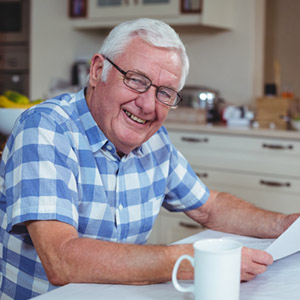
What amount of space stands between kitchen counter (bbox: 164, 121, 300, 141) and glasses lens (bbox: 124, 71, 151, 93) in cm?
191

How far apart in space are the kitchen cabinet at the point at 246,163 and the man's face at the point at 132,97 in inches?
72.9

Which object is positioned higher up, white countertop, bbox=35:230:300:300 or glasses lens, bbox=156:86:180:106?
glasses lens, bbox=156:86:180:106

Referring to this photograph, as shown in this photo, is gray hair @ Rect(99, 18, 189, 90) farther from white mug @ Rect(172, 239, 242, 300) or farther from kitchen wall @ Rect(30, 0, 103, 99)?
kitchen wall @ Rect(30, 0, 103, 99)

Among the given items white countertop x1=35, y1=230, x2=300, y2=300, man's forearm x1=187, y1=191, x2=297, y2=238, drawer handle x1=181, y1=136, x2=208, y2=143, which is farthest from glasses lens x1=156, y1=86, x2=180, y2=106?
drawer handle x1=181, y1=136, x2=208, y2=143

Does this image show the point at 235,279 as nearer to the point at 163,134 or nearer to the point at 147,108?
the point at 147,108

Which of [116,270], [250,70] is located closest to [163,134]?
[116,270]

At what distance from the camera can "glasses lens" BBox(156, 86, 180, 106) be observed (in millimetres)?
1361

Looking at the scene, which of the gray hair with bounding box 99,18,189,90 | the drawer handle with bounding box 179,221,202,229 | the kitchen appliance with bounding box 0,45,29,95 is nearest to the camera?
the gray hair with bounding box 99,18,189,90

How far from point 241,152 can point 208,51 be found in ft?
3.18

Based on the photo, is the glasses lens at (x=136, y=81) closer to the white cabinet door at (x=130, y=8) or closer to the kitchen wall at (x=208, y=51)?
the white cabinet door at (x=130, y=8)

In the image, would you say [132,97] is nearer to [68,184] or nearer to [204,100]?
[68,184]

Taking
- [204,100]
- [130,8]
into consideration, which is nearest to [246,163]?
[204,100]

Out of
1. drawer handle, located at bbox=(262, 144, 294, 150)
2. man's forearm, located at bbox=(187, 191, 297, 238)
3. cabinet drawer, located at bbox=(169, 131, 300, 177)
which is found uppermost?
man's forearm, located at bbox=(187, 191, 297, 238)

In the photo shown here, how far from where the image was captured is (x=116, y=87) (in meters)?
1.36
